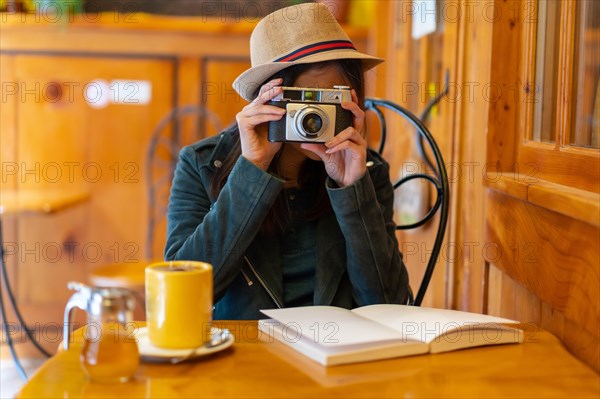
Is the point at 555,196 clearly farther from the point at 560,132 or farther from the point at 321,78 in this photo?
the point at 321,78

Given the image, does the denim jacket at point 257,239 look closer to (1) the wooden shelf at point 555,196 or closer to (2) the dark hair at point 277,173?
(2) the dark hair at point 277,173

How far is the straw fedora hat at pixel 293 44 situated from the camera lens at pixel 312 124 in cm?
10

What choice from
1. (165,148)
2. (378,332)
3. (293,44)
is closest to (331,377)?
(378,332)

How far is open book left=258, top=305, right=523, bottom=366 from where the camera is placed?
0.89 m

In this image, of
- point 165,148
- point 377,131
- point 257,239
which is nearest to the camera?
point 257,239

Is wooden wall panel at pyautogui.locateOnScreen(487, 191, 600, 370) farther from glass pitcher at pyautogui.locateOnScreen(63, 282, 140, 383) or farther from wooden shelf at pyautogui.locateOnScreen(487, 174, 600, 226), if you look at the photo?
glass pitcher at pyautogui.locateOnScreen(63, 282, 140, 383)

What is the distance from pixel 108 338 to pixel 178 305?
8 centimetres

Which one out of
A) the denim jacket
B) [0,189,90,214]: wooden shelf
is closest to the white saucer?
the denim jacket

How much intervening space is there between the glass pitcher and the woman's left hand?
0.50 m

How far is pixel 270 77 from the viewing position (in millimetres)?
1299

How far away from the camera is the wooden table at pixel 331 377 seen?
785 millimetres

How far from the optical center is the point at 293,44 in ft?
4.23

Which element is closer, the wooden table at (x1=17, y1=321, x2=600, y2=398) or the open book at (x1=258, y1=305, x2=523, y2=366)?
the wooden table at (x1=17, y1=321, x2=600, y2=398)

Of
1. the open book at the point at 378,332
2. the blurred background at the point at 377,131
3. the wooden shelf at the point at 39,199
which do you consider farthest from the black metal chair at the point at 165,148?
the open book at the point at 378,332
